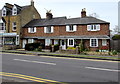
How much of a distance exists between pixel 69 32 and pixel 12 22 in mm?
15029

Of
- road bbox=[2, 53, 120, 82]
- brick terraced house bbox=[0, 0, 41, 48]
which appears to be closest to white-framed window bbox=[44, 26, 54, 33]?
brick terraced house bbox=[0, 0, 41, 48]

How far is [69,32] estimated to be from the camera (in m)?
26.9

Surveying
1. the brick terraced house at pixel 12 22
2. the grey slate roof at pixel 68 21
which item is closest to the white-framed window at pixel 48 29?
the grey slate roof at pixel 68 21

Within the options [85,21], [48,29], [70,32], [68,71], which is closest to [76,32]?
[70,32]

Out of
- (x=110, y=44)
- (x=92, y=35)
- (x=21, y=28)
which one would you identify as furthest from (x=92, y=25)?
(x=21, y=28)

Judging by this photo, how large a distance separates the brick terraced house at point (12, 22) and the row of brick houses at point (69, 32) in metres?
0.71

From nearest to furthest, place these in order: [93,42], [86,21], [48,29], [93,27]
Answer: [93,42] < [93,27] < [86,21] < [48,29]

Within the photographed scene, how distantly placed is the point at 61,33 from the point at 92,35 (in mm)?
6750

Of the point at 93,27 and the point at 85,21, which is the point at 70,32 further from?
the point at 93,27

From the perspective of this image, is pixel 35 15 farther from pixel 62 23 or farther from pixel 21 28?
pixel 62 23

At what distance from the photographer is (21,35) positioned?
101ft

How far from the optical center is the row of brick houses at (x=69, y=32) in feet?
79.8

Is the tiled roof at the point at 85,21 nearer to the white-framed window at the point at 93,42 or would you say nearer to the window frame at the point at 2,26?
the white-framed window at the point at 93,42

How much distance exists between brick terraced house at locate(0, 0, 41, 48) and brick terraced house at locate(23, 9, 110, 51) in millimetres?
1659
